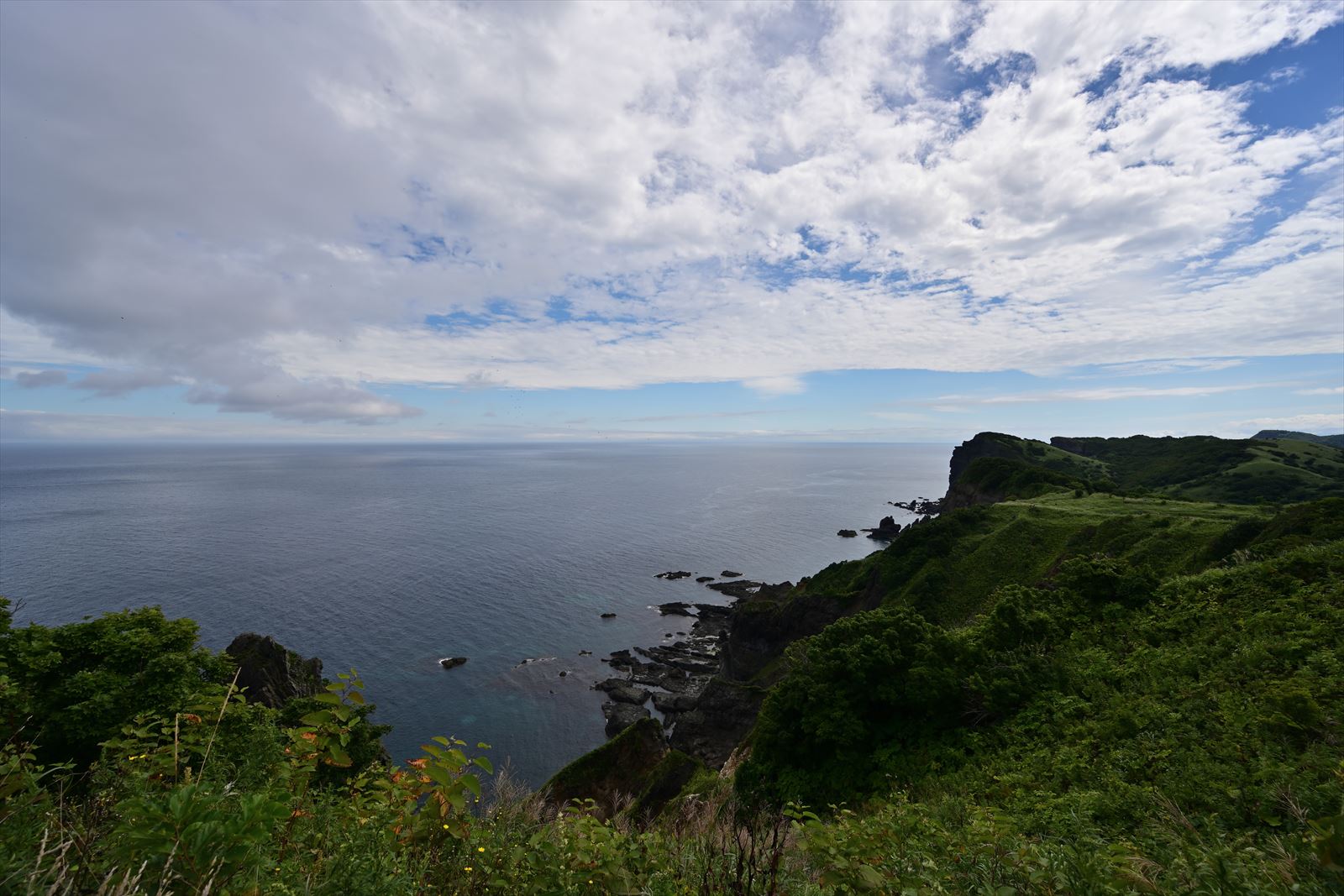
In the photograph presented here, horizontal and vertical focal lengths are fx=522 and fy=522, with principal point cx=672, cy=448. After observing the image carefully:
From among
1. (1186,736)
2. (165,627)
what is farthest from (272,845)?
(165,627)

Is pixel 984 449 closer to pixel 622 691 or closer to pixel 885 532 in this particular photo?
pixel 885 532

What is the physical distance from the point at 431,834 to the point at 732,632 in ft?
180

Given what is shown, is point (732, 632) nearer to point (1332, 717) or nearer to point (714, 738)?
point (714, 738)

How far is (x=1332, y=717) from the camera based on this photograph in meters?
11.3

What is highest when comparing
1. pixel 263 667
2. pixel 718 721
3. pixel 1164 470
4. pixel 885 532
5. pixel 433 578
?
pixel 1164 470

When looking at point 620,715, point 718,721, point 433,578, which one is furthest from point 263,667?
point 433,578

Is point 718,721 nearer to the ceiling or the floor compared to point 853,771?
nearer to the floor

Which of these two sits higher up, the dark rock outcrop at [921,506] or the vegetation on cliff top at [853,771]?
the vegetation on cliff top at [853,771]

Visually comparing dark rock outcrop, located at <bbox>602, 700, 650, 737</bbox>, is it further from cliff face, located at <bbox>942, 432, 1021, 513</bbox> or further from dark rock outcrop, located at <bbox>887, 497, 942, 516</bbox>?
dark rock outcrop, located at <bbox>887, 497, 942, 516</bbox>

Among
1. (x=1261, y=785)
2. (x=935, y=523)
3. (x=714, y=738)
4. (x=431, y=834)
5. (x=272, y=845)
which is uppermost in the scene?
(x=272, y=845)

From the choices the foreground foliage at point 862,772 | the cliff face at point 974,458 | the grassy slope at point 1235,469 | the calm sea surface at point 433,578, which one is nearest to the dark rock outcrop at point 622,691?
the calm sea surface at point 433,578

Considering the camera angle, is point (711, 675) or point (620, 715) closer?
point (620, 715)

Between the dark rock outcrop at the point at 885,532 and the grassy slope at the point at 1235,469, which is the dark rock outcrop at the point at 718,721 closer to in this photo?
the dark rock outcrop at the point at 885,532

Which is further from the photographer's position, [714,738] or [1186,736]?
[714,738]
